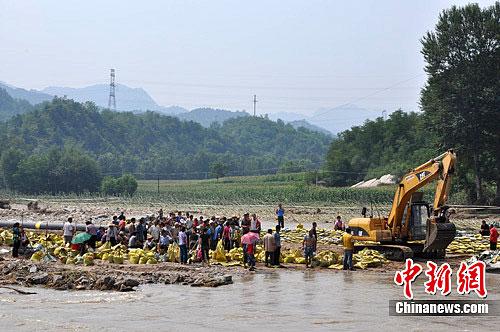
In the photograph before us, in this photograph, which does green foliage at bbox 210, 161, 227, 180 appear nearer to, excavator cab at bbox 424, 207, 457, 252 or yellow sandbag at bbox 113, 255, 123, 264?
yellow sandbag at bbox 113, 255, 123, 264

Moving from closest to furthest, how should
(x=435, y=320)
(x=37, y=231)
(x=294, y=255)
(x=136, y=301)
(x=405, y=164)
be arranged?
1. (x=435, y=320)
2. (x=136, y=301)
3. (x=294, y=255)
4. (x=37, y=231)
5. (x=405, y=164)

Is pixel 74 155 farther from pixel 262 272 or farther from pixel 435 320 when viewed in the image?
pixel 435 320

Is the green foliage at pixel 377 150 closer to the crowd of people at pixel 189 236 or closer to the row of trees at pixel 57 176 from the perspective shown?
the row of trees at pixel 57 176

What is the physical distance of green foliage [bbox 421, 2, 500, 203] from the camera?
63.8m

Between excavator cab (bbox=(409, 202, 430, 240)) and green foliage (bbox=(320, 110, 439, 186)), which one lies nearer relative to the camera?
excavator cab (bbox=(409, 202, 430, 240))

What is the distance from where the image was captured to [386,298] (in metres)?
22.8

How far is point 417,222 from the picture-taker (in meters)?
31.1

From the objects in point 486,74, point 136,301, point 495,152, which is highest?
point 486,74

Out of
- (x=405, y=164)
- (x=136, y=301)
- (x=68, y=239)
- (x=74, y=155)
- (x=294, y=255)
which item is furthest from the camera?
(x=74, y=155)

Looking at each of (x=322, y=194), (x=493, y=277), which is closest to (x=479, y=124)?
(x=322, y=194)

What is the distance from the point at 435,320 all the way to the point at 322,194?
6209 centimetres

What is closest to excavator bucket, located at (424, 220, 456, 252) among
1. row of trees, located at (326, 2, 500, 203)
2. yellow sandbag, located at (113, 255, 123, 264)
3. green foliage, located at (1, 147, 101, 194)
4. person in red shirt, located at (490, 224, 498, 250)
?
person in red shirt, located at (490, 224, 498, 250)

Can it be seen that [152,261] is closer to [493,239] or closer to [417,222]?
[417,222]

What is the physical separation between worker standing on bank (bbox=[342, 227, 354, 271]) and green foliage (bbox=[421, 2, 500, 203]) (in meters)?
36.8
